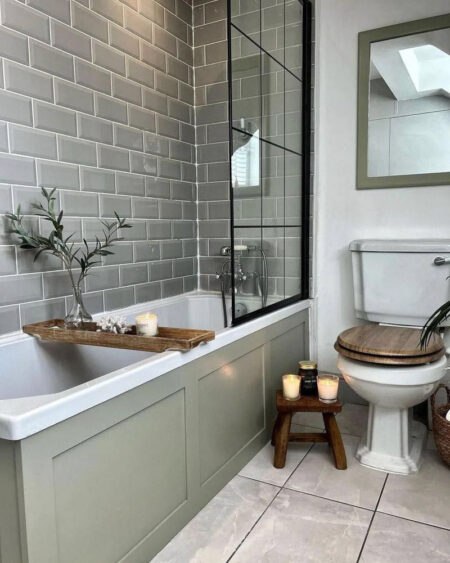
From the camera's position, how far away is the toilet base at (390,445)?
2043 millimetres

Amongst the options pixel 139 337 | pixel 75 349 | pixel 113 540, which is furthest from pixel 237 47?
pixel 113 540

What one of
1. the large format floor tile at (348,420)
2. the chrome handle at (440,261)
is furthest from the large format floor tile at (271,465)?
the chrome handle at (440,261)

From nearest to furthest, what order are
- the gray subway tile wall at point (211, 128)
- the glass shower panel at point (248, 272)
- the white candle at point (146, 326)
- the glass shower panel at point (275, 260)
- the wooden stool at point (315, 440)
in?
the white candle at point (146, 326), the wooden stool at point (315, 440), the glass shower panel at point (248, 272), the glass shower panel at point (275, 260), the gray subway tile wall at point (211, 128)

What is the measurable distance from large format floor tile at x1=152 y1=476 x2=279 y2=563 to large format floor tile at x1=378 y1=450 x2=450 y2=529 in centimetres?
45

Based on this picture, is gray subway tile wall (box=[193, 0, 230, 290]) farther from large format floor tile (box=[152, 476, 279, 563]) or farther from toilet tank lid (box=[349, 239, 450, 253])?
large format floor tile (box=[152, 476, 279, 563])

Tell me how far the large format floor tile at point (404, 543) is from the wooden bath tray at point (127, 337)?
2.86 ft

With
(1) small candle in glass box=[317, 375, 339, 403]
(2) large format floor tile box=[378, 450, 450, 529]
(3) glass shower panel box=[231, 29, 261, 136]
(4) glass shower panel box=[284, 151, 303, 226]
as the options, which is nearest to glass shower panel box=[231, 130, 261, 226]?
(3) glass shower panel box=[231, 29, 261, 136]

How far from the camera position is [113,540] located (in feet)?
4.43

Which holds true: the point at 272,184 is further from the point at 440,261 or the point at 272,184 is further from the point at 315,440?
the point at 315,440

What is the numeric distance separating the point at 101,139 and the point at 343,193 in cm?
133

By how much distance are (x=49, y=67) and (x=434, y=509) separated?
229 cm

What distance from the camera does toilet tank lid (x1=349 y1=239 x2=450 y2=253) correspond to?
224 cm

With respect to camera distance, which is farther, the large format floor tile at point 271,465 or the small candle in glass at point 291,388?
the small candle in glass at point 291,388

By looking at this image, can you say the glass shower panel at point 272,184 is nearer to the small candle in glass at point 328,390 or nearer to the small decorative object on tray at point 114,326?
the small candle in glass at point 328,390
